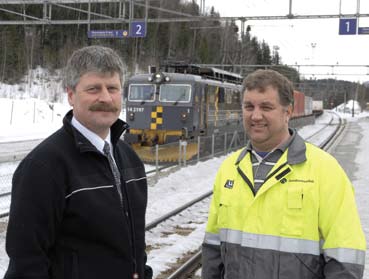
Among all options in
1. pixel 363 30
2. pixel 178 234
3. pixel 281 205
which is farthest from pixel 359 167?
pixel 281 205

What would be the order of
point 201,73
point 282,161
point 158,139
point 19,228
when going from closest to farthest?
point 19,228 < point 282,161 < point 158,139 < point 201,73

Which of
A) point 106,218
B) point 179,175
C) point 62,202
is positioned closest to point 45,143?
point 62,202

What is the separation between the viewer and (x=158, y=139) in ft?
61.0

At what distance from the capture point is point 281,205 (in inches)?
107

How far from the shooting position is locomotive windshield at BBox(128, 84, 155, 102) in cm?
1900

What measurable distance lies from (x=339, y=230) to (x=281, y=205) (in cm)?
32

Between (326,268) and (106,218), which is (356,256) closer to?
(326,268)

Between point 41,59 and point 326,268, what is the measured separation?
54.4 metres

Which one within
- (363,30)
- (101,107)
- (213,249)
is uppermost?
(363,30)

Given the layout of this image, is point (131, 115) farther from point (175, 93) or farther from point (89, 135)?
point (89, 135)

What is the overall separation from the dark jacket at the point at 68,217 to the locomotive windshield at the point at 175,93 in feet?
52.0

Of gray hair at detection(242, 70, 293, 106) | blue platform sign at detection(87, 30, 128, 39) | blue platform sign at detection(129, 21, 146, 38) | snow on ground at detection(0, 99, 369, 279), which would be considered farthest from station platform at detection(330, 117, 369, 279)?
blue platform sign at detection(87, 30, 128, 39)

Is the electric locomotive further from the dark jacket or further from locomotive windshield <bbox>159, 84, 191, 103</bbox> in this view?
the dark jacket

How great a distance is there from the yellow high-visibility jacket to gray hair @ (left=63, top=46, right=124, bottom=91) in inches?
38.6
